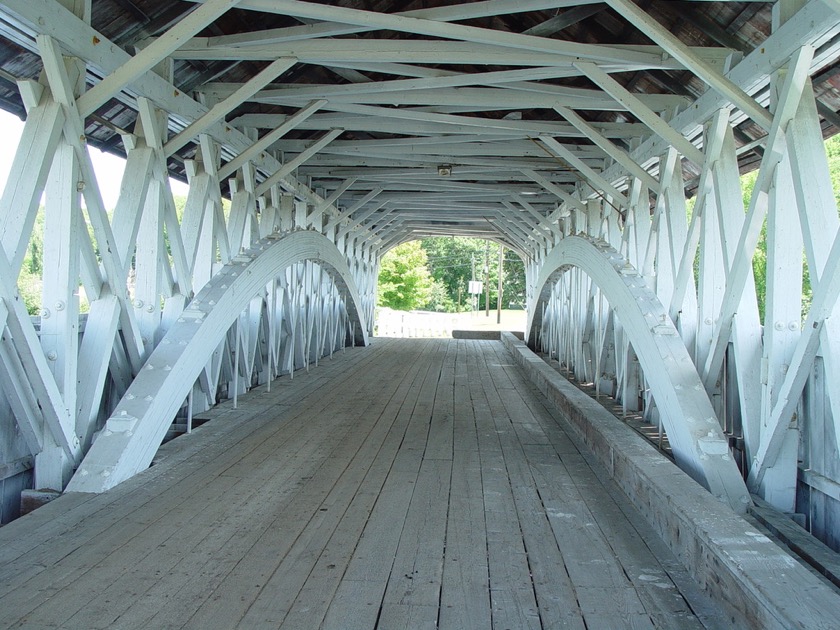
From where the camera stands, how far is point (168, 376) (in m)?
4.14

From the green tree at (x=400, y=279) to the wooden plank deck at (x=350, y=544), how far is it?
3111cm

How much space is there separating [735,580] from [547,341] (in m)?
11.9

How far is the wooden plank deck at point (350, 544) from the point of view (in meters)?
2.37

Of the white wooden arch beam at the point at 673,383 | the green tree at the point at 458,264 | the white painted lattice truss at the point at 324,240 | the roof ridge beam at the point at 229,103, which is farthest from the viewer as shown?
the green tree at the point at 458,264

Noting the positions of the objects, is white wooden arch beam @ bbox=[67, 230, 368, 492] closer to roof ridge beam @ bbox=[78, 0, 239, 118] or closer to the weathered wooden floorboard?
roof ridge beam @ bbox=[78, 0, 239, 118]

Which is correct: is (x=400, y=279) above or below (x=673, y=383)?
above

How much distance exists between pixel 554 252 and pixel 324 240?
252 centimetres

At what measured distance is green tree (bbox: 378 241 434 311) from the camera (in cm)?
3622

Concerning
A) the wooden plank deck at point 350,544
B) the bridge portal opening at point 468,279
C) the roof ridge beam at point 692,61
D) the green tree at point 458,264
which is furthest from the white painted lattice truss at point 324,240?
the green tree at point 458,264

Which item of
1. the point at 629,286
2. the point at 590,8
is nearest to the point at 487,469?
the point at 629,286

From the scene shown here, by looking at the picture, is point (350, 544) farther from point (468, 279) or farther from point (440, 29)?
point (468, 279)

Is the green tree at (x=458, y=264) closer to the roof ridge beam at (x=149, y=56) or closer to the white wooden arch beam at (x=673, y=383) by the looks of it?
the white wooden arch beam at (x=673, y=383)

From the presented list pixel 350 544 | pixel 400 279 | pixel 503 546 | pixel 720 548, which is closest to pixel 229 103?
pixel 350 544

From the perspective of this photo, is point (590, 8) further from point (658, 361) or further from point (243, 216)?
point (243, 216)
